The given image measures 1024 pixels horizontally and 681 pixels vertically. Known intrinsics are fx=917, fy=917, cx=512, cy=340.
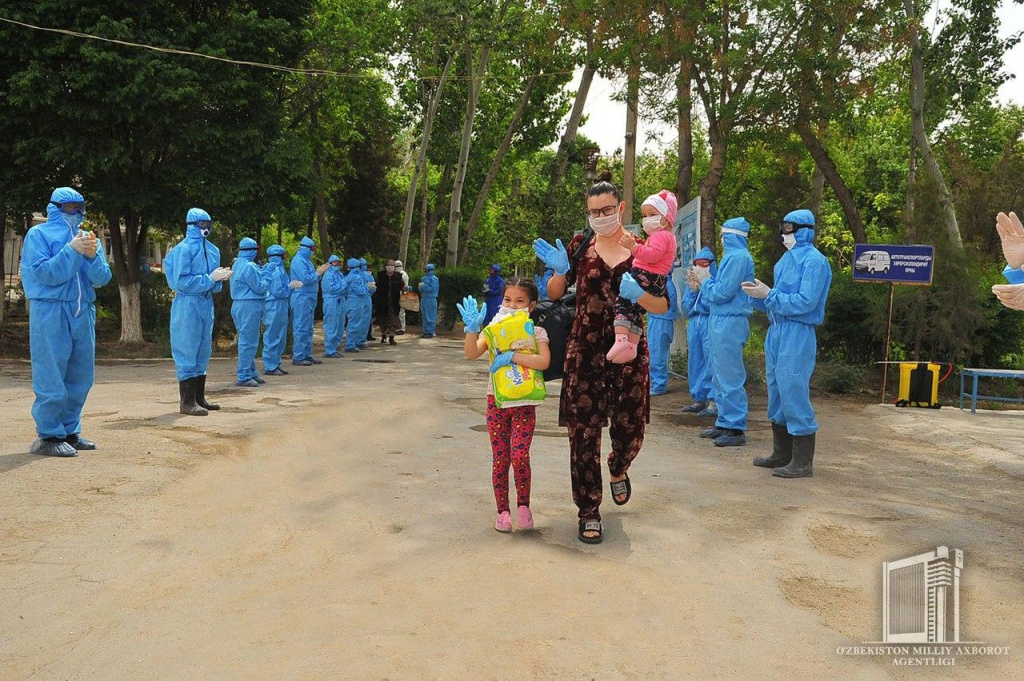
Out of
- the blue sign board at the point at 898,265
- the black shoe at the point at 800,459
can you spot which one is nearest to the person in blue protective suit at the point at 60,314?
the black shoe at the point at 800,459

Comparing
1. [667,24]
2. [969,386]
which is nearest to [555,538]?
[969,386]

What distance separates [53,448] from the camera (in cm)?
740

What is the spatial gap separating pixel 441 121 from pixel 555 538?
30347mm

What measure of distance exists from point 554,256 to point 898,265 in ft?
28.7

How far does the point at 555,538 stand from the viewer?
535 centimetres

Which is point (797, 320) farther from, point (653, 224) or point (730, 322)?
point (653, 224)

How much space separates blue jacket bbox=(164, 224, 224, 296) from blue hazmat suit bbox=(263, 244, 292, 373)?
4495 mm

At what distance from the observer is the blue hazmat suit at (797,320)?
7.19m

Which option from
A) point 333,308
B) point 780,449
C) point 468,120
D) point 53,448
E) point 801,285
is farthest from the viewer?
point 468,120

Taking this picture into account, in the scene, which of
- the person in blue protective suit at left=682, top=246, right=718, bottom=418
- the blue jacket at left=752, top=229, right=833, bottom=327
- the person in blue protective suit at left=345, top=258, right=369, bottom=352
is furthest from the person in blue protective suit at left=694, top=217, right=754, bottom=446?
the person in blue protective suit at left=345, top=258, right=369, bottom=352

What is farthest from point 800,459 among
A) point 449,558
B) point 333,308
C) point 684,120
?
point 333,308

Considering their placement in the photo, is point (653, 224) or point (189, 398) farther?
point (189, 398)

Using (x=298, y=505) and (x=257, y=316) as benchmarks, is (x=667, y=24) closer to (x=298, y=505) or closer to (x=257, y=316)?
(x=257, y=316)

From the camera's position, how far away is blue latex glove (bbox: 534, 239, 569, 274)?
5223 mm
